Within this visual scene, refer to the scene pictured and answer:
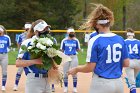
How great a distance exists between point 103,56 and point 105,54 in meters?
0.04

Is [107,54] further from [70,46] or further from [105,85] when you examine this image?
[70,46]

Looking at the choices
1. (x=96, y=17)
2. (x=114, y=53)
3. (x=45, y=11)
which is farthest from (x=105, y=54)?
(x=45, y=11)

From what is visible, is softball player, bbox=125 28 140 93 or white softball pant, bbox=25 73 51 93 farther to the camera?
softball player, bbox=125 28 140 93

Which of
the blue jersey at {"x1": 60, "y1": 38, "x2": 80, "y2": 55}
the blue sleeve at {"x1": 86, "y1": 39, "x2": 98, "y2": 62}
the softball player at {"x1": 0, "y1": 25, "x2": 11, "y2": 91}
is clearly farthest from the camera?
the blue jersey at {"x1": 60, "y1": 38, "x2": 80, "y2": 55}

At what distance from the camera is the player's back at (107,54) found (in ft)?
20.6

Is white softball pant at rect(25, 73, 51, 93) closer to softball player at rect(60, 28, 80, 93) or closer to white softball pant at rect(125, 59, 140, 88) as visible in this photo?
white softball pant at rect(125, 59, 140, 88)

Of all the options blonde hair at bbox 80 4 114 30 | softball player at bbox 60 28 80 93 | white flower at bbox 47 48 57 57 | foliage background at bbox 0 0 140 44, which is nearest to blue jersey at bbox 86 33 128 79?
blonde hair at bbox 80 4 114 30

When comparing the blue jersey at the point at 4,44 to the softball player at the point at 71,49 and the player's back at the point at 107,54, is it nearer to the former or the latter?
the softball player at the point at 71,49

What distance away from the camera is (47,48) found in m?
7.43

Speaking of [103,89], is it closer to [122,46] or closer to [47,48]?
[122,46]

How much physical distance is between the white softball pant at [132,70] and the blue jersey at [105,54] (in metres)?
5.75

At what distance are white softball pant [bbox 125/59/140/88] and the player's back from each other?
5747mm

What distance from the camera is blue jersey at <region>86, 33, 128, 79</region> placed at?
247 inches

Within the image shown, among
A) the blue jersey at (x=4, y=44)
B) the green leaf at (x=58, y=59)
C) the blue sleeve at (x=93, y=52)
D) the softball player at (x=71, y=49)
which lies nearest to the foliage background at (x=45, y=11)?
the softball player at (x=71, y=49)
